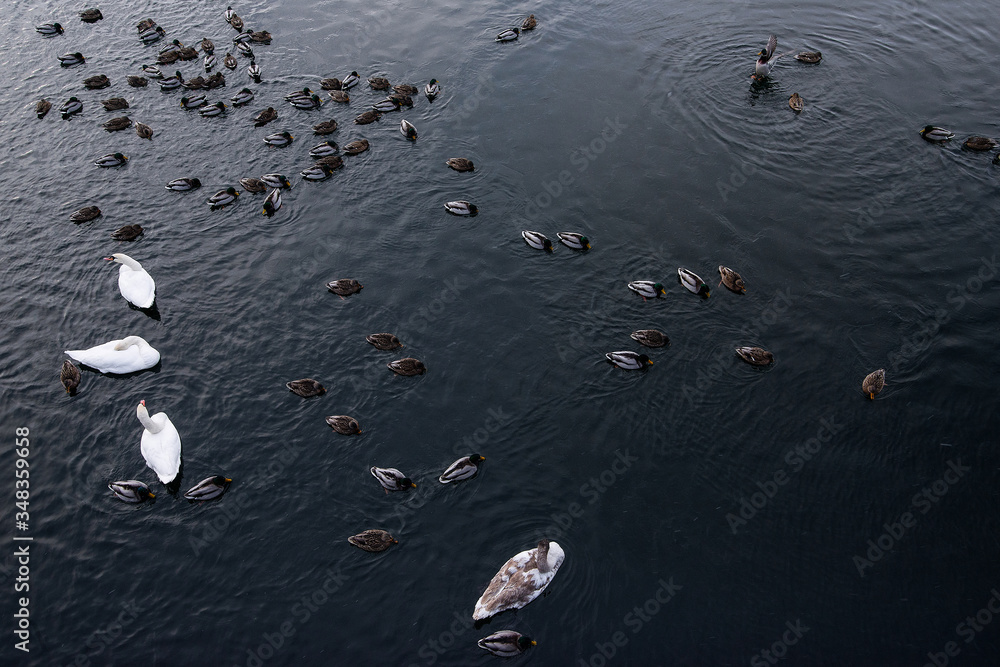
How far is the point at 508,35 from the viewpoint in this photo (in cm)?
3522

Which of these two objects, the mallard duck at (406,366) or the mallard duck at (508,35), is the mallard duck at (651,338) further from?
the mallard duck at (508,35)

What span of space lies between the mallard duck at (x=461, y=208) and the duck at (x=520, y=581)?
14.2 m

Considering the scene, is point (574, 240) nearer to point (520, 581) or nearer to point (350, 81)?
point (520, 581)

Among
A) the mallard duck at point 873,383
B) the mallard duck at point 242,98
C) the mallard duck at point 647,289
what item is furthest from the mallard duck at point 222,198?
the mallard duck at point 873,383

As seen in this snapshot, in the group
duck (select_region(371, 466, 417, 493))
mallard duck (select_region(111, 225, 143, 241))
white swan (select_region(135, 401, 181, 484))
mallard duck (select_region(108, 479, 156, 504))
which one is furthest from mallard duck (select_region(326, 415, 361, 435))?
mallard duck (select_region(111, 225, 143, 241))

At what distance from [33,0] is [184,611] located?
4408 centimetres

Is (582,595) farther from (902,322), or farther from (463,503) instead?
(902,322)

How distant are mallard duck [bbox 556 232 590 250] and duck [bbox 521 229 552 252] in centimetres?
58

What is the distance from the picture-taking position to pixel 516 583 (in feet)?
52.6

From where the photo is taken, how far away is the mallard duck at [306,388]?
20.5m

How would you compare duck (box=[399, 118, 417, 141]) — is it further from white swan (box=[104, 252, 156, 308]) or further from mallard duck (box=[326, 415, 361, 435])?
mallard duck (box=[326, 415, 361, 435])

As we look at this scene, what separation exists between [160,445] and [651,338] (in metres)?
15.7

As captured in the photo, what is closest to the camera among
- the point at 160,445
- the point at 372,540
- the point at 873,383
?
the point at 372,540

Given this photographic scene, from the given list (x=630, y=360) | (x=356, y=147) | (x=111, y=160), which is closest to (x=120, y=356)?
(x=111, y=160)
